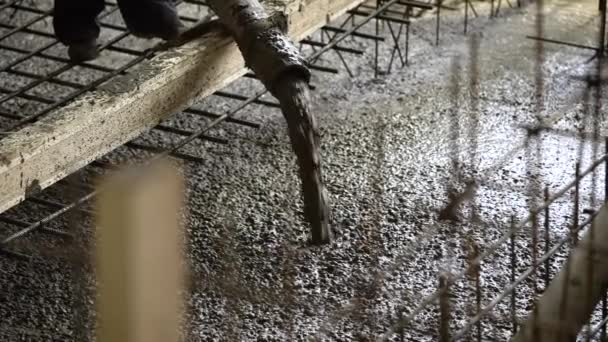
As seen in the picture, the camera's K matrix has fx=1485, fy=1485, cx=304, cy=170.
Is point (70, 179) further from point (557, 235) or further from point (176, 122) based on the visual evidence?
point (557, 235)

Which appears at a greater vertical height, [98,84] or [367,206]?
[98,84]

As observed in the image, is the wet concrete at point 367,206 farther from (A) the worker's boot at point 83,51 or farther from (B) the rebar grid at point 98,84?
(A) the worker's boot at point 83,51

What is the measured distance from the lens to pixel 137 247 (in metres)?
2.97

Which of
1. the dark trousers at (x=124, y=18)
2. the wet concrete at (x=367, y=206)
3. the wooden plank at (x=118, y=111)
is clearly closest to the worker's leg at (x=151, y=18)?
the dark trousers at (x=124, y=18)

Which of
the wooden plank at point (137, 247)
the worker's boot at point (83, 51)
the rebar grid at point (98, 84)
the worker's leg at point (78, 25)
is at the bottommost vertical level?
the rebar grid at point (98, 84)

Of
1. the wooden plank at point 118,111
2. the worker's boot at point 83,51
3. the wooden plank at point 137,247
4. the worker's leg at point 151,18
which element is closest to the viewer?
the wooden plank at point 137,247

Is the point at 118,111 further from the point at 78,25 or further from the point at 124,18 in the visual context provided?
the point at 78,25

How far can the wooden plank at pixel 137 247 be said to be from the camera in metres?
2.92

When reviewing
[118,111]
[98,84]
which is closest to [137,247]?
[118,111]

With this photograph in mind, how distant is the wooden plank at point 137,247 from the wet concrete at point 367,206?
145 centimetres

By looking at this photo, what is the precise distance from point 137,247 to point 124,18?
393 centimetres

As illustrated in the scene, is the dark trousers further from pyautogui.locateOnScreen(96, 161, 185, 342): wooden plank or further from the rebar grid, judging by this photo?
pyautogui.locateOnScreen(96, 161, 185, 342): wooden plank

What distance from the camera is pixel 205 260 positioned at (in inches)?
237

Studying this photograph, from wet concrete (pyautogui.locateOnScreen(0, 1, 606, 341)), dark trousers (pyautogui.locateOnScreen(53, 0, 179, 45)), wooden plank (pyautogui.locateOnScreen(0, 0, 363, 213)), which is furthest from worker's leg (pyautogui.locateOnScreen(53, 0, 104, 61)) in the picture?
wooden plank (pyautogui.locateOnScreen(0, 0, 363, 213))
